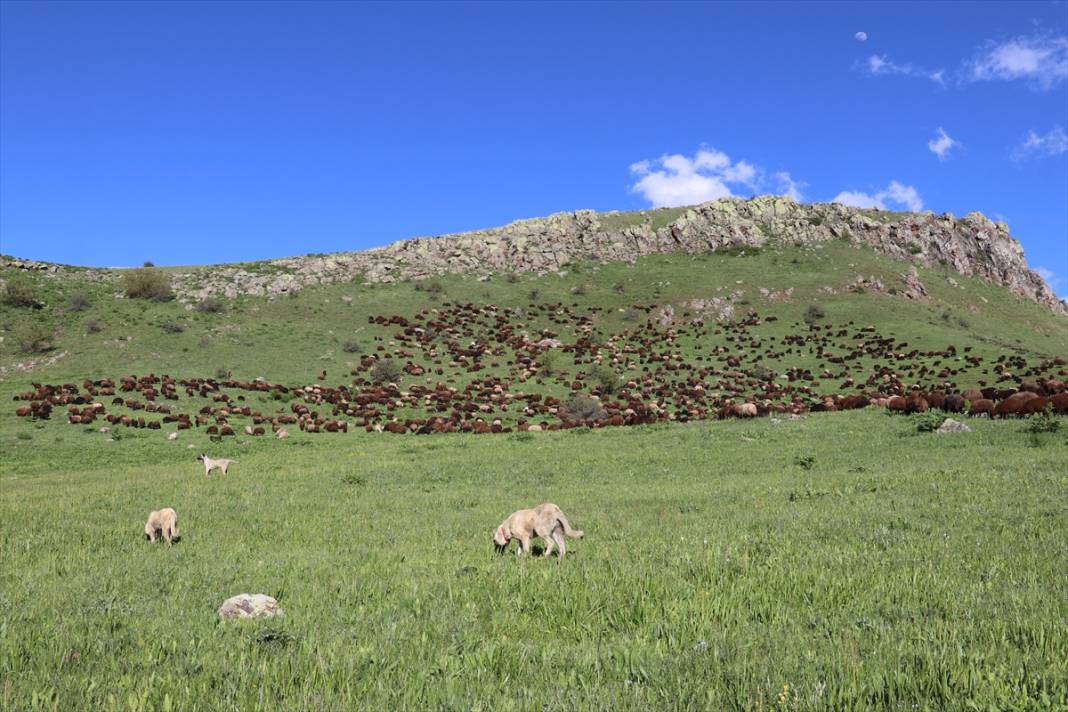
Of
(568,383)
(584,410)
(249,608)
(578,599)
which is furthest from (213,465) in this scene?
(568,383)

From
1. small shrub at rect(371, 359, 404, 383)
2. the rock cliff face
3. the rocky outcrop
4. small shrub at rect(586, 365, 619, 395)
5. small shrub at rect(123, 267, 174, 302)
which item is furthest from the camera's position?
the rock cliff face

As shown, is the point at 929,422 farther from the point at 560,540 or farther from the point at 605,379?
the point at 605,379

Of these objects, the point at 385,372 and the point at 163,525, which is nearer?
the point at 163,525

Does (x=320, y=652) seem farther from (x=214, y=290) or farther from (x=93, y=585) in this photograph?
(x=214, y=290)

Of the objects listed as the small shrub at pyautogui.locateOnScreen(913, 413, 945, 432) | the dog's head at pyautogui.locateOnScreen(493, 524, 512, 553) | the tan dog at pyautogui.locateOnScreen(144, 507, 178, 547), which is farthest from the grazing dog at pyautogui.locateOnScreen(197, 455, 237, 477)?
the small shrub at pyautogui.locateOnScreen(913, 413, 945, 432)

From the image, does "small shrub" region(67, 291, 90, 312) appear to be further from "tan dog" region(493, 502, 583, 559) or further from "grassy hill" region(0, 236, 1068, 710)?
"tan dog" region(493, 502, 583, 559)

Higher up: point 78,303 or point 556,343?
point 78,303

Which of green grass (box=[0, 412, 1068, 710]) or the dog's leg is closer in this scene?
green grass (box=[0, 412, 1068, 710])

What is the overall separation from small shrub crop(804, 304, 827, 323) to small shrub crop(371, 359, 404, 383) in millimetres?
53540

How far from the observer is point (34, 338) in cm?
5922

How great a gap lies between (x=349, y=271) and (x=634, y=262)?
49059 millimetres

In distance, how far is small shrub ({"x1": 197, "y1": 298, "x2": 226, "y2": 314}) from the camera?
73.1m

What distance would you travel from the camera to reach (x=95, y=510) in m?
16.1

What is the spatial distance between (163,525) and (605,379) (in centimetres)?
4645
